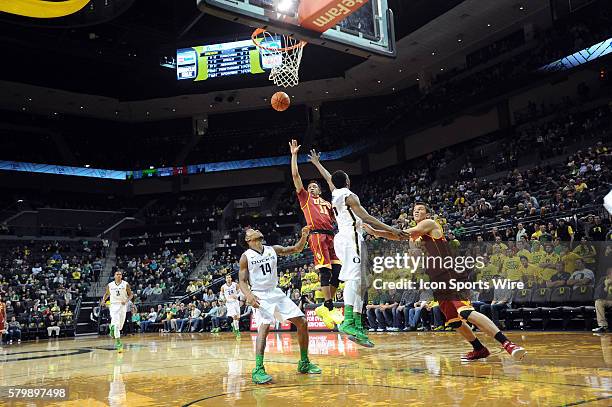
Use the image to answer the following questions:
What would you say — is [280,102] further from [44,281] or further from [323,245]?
[44,281]

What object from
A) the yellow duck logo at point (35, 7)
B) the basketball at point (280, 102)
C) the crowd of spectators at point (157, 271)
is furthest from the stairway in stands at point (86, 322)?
the basketball at point (280, 102)

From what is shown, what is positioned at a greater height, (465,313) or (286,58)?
(286,58)

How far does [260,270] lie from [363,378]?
163cm

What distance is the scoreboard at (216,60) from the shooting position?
27.0 metres

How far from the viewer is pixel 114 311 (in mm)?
12781

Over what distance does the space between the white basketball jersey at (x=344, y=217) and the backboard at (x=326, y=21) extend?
7.73 feet

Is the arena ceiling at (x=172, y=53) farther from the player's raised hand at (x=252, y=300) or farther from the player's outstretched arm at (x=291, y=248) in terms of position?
the player's raised hand at (x=252, y=300)

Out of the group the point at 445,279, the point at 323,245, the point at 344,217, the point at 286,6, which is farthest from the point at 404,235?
the point at 286,6

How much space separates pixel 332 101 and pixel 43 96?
1655cm

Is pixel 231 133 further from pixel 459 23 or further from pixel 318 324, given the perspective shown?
pixel 318 324

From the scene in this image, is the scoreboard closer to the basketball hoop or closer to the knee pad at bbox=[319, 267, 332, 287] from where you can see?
the basketball hoop

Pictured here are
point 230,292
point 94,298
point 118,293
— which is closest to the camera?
point 118,293

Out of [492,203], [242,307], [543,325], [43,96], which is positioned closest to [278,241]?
[242,307]

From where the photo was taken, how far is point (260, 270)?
6.33 m
